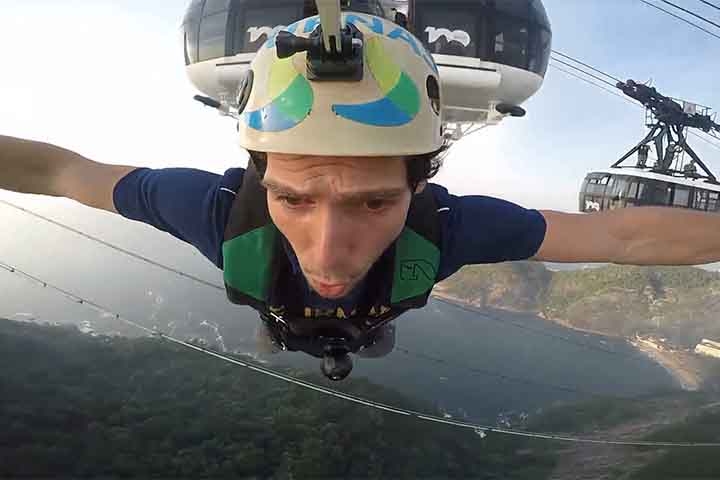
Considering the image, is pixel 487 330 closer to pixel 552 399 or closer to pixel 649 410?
pixel 552 399

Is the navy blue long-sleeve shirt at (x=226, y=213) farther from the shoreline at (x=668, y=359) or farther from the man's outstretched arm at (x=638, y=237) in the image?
the shoreline at (x=668, y=359)

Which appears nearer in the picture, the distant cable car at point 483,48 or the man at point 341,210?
the man at point 341,210

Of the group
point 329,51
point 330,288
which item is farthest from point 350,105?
point 330,288

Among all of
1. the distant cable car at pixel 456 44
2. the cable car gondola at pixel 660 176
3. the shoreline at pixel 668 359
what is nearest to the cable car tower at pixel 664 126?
the cable car gondola at pixel 660 176

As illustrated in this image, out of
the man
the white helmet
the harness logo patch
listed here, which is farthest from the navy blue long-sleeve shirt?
the white helmet

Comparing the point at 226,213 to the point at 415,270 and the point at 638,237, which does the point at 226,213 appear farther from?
the point at 638,237

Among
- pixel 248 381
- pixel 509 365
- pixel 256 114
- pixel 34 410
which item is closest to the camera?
pixel 256 114

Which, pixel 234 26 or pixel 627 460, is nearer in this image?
pixel 234 26

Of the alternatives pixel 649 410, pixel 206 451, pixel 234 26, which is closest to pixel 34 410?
pixel 206 451
